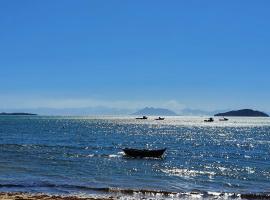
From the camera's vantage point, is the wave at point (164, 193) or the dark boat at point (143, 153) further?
the dark boat at point (143, 153)

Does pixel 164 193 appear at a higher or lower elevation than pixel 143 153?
lower

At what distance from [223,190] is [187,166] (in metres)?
20.2

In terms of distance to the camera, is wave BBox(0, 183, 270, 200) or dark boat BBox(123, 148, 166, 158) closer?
wave BBox(0, 183, 270, 200)

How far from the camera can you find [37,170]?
2064 inches

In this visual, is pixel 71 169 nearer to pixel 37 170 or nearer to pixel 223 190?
pixel 37 170

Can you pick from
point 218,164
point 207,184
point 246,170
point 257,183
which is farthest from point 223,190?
point 218,164

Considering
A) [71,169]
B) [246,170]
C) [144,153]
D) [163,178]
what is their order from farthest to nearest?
1. [144,153]
2. [246,170]
3. [71,169]
4. [163,178]

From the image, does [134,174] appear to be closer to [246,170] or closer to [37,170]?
[37,170]

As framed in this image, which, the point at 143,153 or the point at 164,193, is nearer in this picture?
the point at 164,193

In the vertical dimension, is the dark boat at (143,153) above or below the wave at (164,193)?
above

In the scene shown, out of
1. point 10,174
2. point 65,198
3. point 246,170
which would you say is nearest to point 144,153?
point 246,170

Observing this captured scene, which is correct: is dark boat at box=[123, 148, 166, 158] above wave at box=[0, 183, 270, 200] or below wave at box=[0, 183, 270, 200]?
above

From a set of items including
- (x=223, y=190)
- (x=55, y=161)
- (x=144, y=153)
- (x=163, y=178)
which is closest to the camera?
(x=223, y=190)

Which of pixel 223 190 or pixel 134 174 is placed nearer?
pixel 223 190
